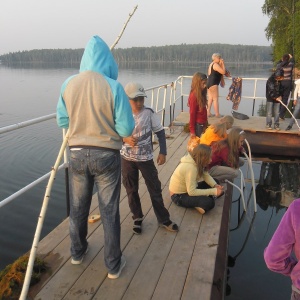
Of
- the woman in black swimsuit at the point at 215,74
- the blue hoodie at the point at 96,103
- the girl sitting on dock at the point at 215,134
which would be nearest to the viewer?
the blue hoodie at the point at 96,103

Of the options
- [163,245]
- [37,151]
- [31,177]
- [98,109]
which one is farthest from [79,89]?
[37,151]

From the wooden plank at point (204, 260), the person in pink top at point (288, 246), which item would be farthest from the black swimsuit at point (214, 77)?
the person in pink top at point (288, 246)

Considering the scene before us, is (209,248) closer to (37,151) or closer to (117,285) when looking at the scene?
(117,285)

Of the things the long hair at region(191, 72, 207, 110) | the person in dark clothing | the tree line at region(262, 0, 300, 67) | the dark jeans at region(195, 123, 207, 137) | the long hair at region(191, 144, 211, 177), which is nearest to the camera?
the long hair at region(191, 144, 211, 177)

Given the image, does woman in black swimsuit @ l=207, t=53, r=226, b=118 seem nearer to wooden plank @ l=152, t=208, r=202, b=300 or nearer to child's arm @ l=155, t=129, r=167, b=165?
wooden plank @ l=152, t=208, r=202, b=300

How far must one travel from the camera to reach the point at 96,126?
2285 millimetres

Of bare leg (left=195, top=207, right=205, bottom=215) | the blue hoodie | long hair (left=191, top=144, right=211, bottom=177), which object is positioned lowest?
bare leg (left=195, top=207, right=205, bottom=215)

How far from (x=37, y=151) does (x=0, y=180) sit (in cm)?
261

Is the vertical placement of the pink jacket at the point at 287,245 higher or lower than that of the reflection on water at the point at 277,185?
higher

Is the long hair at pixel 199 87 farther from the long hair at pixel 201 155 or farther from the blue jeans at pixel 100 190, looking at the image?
the blue jeans at pixel 100 190

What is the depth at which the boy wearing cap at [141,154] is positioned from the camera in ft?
9.99

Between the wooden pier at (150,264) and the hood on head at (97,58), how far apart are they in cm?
157

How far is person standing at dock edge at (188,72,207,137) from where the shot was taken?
16.7ft

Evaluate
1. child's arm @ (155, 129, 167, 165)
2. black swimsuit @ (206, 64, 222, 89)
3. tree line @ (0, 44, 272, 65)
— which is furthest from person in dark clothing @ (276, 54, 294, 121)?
tree line @ (0, 44, 272, 65)
